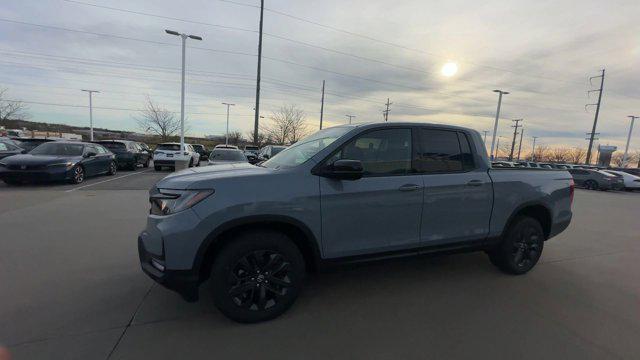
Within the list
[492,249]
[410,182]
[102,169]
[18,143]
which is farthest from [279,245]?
[18,143]

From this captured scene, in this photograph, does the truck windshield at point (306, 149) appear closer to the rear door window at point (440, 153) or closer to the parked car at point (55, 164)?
the rear door window at point (440, 153)

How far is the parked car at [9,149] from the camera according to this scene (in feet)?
42.0

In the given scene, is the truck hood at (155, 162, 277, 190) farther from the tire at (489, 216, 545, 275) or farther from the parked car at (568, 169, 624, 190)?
the parked car at (568, 169, 624, 190)

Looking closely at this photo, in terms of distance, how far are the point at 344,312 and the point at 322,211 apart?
104 centimetres

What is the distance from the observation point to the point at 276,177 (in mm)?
3020

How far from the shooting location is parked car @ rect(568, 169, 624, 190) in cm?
2034

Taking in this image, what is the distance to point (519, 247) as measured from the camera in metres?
4.34

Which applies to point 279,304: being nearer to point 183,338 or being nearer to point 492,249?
point 183,338

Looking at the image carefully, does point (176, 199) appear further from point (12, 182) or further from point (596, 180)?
point (596, 180)

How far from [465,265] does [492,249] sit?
22.9 inches

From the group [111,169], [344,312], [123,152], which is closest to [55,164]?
[111,169]

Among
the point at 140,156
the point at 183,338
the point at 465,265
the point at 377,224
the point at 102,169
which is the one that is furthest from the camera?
the point at 140,156

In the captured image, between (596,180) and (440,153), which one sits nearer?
(440,153)

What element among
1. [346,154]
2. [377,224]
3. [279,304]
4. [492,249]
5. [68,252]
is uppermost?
[346,154]
